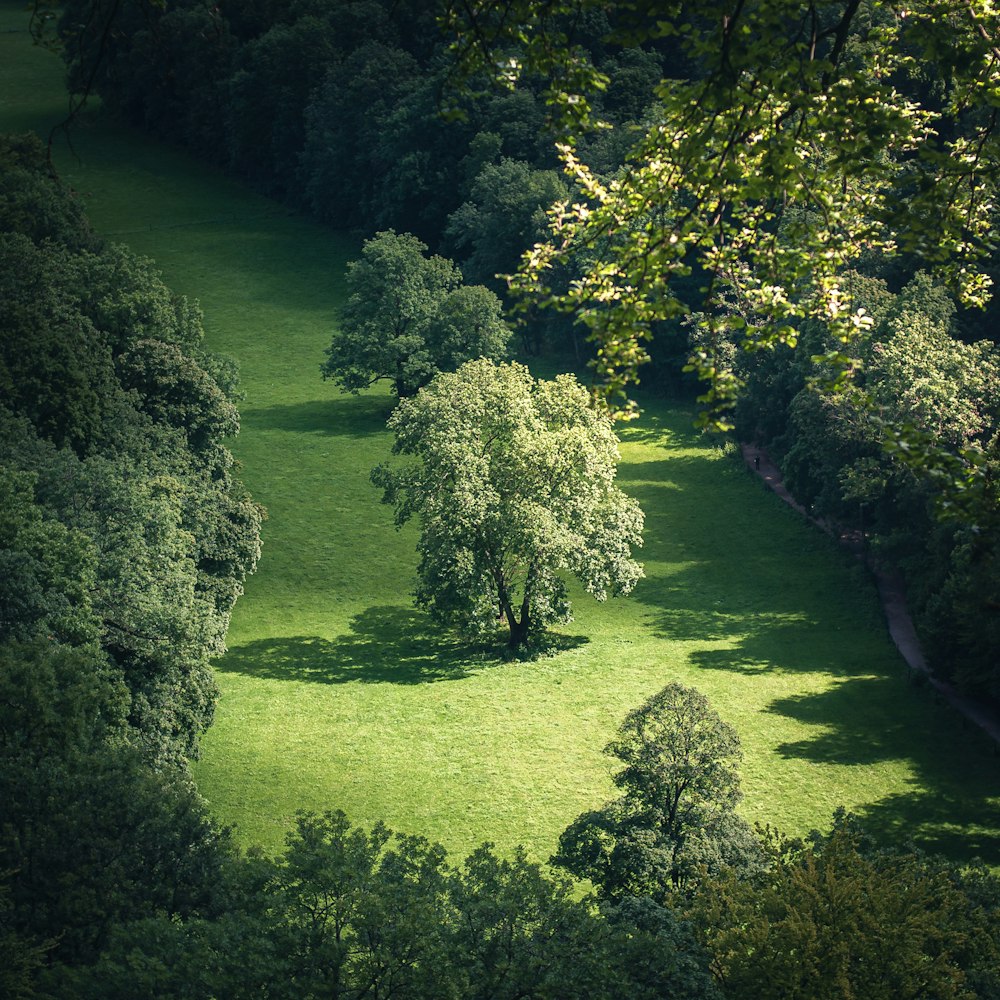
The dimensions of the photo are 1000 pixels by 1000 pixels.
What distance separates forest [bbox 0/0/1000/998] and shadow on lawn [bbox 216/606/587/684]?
139 centimetres

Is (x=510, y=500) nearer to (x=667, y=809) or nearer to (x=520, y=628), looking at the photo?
(x=520, y=628)

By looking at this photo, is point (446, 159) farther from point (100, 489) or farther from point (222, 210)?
point (100, 489)

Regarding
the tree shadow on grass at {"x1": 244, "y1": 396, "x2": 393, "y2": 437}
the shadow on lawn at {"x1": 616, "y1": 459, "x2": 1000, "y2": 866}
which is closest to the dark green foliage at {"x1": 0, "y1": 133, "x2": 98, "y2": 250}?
the tree shadow on grass at {"x1": 244, "y1": 396, "x2": 393, "y2": 437}

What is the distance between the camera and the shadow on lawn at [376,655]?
45.3m

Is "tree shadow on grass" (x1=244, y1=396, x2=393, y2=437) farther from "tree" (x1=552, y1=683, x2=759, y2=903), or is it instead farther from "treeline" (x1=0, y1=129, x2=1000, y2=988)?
"tree" (x1=552, y1=683, x2=759, y2=903)

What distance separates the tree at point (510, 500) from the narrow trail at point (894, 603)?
433 inches

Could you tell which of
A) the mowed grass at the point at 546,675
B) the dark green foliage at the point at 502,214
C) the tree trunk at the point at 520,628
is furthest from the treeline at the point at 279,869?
the dark green foliage at the point at 502,214

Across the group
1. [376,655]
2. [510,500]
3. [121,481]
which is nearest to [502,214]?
[510,500]

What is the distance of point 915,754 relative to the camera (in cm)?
3981

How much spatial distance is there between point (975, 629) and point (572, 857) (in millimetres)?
20256

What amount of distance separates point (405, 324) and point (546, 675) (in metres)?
29.2

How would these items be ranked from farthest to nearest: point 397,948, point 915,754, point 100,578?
point 915,754 < point 100,578 < point 397,948

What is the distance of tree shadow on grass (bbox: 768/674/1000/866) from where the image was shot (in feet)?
116

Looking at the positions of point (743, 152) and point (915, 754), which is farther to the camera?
point (915, 754)
